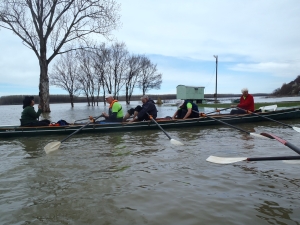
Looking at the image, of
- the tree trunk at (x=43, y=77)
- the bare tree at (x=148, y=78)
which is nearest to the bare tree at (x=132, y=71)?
the bare tree at (x=148, y=78)

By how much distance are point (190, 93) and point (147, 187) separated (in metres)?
43.7

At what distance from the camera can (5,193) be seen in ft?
13.5

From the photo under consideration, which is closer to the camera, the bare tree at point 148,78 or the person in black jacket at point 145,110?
the person in black jacket at point 145,110

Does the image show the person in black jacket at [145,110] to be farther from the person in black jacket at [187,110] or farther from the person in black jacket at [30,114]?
the person in black jacket at [30,114]

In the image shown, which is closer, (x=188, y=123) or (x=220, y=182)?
(x=220, y=182)

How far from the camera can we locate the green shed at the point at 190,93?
153 feet

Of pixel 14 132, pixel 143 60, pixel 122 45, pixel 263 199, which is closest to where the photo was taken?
pixel 263 199

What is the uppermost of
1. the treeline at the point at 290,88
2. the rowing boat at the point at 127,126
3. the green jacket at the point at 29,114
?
the treeline at the point at 290,88

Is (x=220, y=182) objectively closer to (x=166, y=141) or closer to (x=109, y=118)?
(x=166, y=141)

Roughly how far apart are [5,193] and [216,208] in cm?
327

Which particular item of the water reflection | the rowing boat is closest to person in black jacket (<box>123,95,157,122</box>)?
the rowing boat

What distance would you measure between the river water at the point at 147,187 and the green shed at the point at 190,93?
39735 mm

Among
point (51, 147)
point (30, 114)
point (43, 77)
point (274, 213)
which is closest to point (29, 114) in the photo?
point (30, 114)

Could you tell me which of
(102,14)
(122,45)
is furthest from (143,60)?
(102,14)
